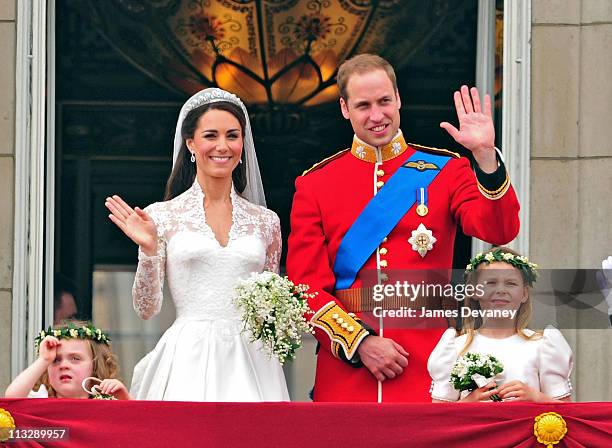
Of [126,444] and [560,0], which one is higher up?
[560,0]

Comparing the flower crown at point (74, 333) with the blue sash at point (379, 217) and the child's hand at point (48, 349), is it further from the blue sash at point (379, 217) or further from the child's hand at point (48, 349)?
the blue sash at point (379, 217)

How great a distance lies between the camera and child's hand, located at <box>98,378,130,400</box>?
643cm

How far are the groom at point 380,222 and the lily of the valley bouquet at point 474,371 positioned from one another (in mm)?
346

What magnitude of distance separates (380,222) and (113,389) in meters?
1.23

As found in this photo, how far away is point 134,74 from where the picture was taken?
8.73 metres

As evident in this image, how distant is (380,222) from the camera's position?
6750mm

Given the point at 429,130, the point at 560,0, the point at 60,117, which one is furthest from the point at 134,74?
the point at 560,0

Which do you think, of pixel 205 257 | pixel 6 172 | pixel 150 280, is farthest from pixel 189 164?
pixel 6 172

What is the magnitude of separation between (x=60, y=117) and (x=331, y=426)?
324 centimetres

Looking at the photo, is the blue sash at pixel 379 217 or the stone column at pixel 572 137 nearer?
the blue sash at pixel 379 217

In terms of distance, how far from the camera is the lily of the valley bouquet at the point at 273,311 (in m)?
6.31

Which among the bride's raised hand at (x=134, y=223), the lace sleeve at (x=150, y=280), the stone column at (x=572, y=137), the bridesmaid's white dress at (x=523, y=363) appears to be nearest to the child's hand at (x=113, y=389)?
the lace sleeve at (x=150, y=280)

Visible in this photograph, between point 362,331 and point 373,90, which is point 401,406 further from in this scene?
point 373,90

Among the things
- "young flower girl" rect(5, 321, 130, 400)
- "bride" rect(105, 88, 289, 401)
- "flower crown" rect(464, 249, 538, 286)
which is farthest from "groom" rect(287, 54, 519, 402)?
"young flower girl" rect(5, 321, 130, 400)
